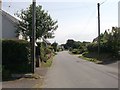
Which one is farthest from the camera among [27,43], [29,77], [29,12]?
[29,12]

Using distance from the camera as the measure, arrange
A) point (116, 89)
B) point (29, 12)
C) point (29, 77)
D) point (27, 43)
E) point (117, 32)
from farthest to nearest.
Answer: point (29, 12) → point (117, 32) → point (27, 43) → point (29, 77) → point (116, 89)

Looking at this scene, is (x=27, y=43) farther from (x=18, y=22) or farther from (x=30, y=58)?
(x=18, y=22)

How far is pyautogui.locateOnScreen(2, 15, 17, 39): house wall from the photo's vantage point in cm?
4703

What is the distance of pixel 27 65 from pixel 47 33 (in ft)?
100

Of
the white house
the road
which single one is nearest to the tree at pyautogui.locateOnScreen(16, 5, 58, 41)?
the white house

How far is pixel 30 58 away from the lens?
23.8m

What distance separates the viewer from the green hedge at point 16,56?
76.7 feet

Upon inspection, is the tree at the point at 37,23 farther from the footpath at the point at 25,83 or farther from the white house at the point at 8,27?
the footpath at the point at 25,83

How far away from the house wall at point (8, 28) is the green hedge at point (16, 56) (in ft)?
74.8

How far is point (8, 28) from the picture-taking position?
48.7 meters

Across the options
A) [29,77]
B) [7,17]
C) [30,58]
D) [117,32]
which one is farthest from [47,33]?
[29,77]

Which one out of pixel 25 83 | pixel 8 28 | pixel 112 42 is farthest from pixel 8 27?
pixel 25 83

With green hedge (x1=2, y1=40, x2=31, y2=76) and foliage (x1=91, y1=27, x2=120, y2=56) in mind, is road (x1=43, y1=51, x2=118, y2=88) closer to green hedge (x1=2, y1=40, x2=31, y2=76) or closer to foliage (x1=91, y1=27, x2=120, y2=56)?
green hedge (x1=2, y1=40, x2=31, y2=76)

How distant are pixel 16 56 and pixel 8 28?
2571cm
